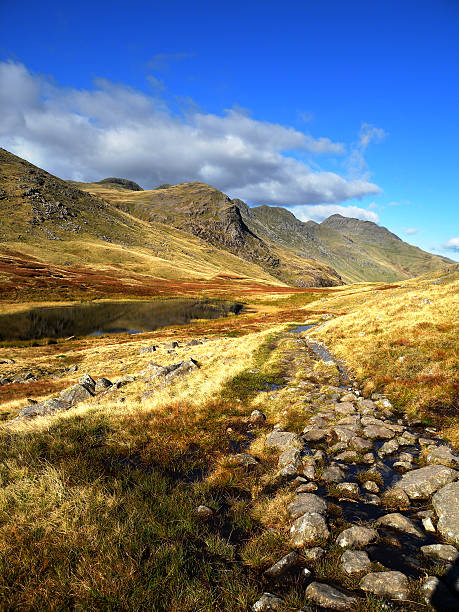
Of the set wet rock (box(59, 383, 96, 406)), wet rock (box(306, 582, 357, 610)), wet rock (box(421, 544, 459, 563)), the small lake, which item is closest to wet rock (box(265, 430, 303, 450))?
wet rock (box(421, 544, 459, 563))

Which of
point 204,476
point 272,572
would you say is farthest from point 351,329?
point 272,572

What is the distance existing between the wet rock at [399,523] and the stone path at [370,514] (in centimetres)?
2

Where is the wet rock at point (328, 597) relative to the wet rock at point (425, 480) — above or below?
below

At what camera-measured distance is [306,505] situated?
→ 6199 mm

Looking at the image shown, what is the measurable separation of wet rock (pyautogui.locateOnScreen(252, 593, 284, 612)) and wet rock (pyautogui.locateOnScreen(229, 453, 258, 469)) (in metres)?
4.07

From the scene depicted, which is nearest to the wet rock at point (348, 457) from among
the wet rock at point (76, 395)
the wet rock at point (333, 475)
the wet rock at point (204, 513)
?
the wet rock at point (333, 475)

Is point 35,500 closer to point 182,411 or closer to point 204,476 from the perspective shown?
point 204,476

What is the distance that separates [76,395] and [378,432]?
16585 mm

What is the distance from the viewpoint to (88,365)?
103 ft

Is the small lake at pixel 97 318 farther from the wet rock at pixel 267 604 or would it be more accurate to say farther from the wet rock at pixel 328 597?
the wet rock at pixel 328 597

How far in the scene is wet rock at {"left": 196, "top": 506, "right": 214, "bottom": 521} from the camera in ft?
19.6

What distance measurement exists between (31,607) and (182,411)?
27.3 feet

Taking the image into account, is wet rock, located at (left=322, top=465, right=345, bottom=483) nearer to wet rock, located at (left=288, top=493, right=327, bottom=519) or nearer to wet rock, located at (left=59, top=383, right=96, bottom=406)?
wet rock, located at (left=288, top=493, right=327, bottom=519)

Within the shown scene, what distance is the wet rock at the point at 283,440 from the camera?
9.16 meters
